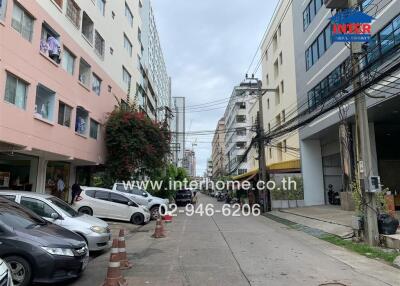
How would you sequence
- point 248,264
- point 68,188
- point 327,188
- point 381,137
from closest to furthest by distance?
point 248,264
point 68,188
point 381,137
point 327,188

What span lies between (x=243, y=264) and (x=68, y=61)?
1576cm

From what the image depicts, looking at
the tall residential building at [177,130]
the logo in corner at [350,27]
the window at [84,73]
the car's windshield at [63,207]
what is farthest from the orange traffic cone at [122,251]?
the tall residential building at [177,130]

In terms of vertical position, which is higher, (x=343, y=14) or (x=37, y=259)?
(x=343, y=14)

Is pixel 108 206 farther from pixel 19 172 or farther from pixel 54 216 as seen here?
pixel 54 216

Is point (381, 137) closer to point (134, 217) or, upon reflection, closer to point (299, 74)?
point (299, 74)

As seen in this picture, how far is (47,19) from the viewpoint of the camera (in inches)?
701

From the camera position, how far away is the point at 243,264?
9.45 m

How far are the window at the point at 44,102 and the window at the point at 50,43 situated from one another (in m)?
1.63

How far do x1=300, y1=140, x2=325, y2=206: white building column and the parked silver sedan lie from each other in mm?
23388

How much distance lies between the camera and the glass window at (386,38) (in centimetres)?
1808

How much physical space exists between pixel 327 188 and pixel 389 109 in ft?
41.7

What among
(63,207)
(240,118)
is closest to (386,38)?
(63,207)

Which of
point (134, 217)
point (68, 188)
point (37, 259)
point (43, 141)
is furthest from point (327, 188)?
point (37, 259)

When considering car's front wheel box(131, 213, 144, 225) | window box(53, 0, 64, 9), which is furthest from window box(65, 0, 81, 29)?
car's front wheel box(131, 213, 144, 225)
